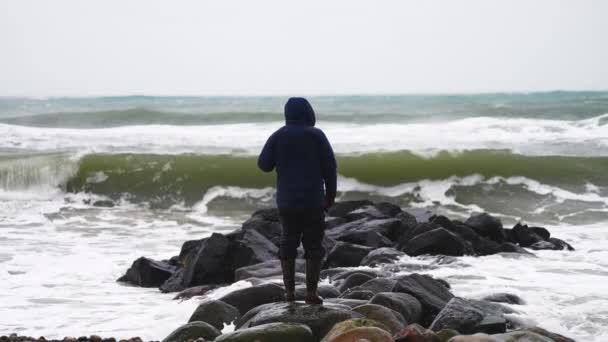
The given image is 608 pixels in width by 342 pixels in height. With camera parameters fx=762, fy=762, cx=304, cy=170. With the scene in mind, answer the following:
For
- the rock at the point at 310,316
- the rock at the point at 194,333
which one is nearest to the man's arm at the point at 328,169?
the rock at the point at 310,316

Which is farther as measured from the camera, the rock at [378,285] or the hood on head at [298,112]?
the rock at [378,285]

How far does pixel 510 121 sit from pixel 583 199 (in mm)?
14695

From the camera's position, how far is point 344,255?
28.9ft

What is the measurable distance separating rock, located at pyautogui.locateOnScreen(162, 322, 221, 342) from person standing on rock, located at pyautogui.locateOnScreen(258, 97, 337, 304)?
2.62 feet

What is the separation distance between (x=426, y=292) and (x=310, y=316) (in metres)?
1.51

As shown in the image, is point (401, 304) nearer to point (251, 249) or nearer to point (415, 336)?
point (415, 336)

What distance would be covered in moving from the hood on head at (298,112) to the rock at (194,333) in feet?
5.30

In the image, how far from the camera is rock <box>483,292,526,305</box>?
707 centimetres

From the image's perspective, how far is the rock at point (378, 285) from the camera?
6.80 metres

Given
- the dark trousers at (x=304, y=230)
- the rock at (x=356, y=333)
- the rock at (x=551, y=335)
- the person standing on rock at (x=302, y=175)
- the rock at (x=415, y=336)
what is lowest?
the rock at (x=551, y=335)

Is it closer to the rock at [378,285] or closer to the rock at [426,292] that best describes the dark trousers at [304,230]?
the rock at [426,292]

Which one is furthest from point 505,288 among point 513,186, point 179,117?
point 179,117

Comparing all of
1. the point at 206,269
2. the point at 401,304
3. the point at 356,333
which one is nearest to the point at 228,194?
the point at 206,269

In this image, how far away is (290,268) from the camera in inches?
222
